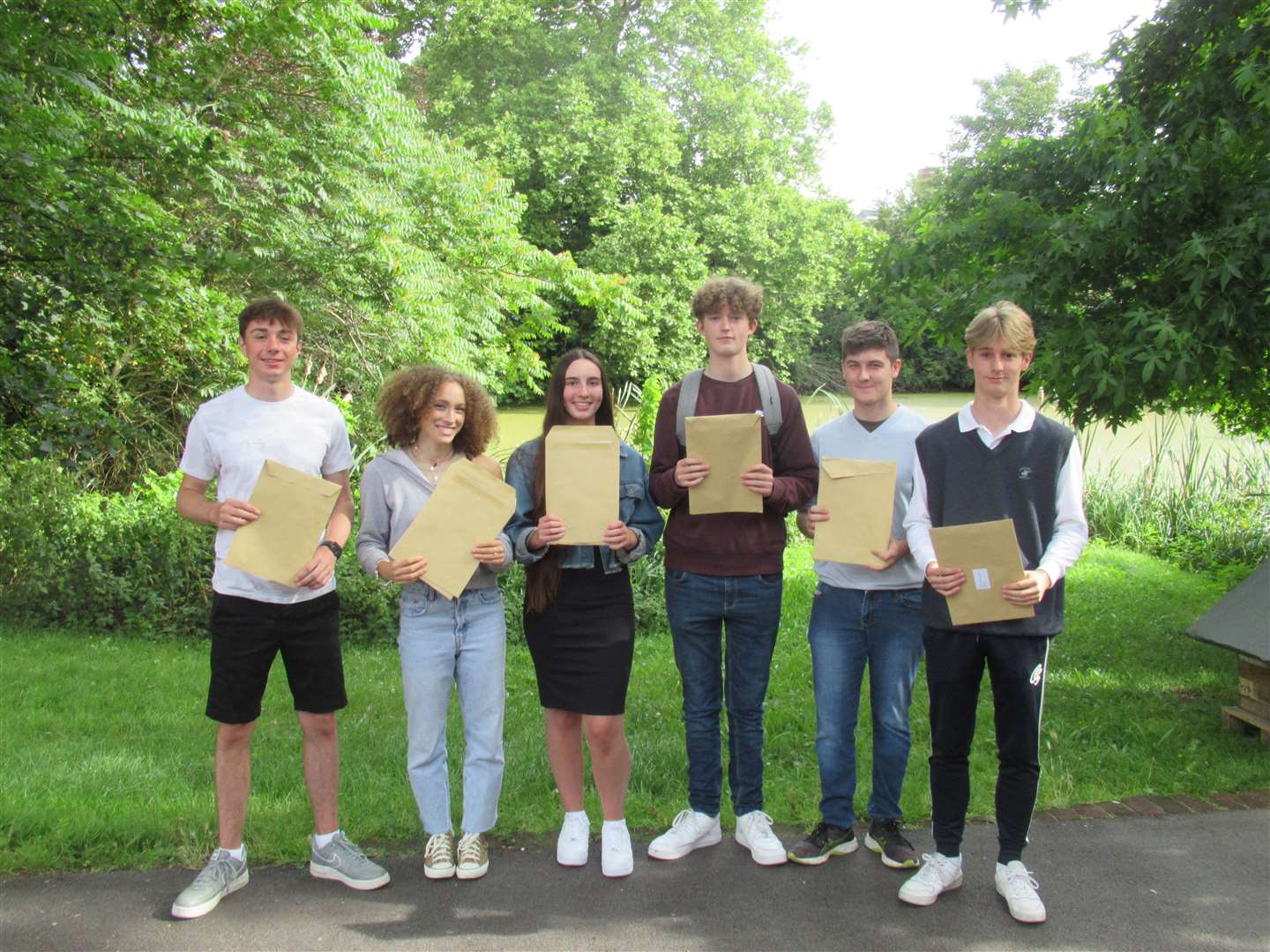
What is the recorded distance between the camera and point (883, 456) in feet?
12.8

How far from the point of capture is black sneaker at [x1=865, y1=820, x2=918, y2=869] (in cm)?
384

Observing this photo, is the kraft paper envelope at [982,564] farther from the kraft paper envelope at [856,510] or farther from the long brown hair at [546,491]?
the long brown hair at [546,491]

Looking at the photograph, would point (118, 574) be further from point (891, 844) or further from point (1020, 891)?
point (1020, 891)

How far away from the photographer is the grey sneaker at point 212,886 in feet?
11.4

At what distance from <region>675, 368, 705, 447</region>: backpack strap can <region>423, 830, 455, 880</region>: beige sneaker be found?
1.78 m

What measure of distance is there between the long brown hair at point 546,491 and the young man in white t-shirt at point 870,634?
0.99 m

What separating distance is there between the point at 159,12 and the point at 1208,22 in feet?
25.4

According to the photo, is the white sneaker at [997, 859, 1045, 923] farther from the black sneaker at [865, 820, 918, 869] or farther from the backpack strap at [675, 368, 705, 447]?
the backpack strap at [675, 368, 705, 447]

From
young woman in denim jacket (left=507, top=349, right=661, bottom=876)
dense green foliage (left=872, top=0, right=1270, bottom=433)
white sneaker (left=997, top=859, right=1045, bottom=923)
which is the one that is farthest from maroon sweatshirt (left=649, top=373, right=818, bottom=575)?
dense green foliage (left=872, top=0, right=1270, bottom=433)

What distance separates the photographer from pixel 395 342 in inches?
561

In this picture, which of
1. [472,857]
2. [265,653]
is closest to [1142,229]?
[472,857]

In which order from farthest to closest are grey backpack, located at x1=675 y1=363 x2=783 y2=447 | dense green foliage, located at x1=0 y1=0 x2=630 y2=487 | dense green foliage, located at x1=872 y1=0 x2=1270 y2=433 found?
dense green foliage, located at x1=0 y1=0 x2=630 y2=487 → dense green foliage, located at x1=872 y1=0 x2=1270 y2=433 → grey backpack, located at x1=675 y1=363 x2=783 y2=447

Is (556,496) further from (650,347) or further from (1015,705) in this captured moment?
(650,347)

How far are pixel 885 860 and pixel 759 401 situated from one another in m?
1.84
